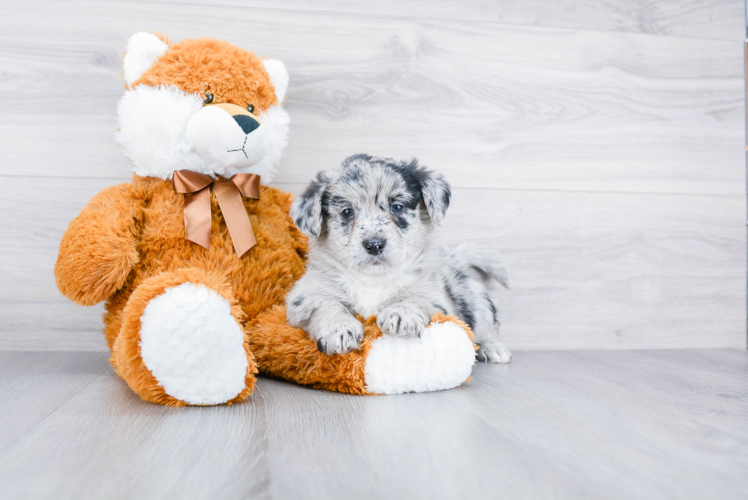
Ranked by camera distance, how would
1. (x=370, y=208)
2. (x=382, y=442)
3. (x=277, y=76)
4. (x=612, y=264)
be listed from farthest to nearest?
1. (x=612, y=264)
2. (x=277, y=76)
3. (x=370, y=208)
4. (x=382, y=442)

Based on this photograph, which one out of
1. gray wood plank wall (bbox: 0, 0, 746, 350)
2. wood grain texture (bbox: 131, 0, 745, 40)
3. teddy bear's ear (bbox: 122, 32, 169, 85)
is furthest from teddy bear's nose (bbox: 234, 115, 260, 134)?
wood grain texture (bbox: 131, 0, 745, 40)

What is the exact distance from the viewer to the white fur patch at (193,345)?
1218 millimetres

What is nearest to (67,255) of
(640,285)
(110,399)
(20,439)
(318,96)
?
(110,399)

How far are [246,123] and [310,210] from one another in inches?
12.7

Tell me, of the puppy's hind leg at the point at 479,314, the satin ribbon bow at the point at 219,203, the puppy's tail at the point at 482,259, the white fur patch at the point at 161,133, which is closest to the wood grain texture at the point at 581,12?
the white fur patch at the point at 161,133

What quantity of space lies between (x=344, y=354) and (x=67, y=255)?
82 centimetres

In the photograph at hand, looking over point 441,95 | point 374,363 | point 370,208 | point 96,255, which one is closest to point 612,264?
point 441,95

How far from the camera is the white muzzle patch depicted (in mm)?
1546

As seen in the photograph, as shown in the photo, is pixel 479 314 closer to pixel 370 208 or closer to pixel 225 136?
pixel 370 208

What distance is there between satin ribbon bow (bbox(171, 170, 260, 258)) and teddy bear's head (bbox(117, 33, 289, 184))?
4 cm

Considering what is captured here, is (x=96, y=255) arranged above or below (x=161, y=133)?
below

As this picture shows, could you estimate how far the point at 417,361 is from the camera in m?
1.42

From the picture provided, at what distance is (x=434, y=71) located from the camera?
7.05ft

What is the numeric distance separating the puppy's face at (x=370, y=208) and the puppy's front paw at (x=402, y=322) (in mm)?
155
